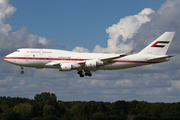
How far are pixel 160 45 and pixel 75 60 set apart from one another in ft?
79.4

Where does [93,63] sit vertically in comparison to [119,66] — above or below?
above

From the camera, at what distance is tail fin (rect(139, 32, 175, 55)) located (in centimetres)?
7244

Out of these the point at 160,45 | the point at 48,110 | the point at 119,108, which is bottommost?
the point at 119,108

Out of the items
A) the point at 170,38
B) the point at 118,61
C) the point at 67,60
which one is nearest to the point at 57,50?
the point at 67,60

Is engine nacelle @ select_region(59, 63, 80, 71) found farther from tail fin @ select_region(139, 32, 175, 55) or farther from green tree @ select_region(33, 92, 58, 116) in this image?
green tree @ select_region(33, 92, 58, 116)

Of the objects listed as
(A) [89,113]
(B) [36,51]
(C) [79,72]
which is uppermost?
(B) [36,51]

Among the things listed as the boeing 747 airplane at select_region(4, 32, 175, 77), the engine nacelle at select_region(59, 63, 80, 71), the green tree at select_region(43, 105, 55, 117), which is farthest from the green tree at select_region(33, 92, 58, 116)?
the engine nacelle at select_region(59, 63, 80, 71)

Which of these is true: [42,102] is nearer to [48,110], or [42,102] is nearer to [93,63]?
[48,110]

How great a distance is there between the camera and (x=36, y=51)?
63969mm

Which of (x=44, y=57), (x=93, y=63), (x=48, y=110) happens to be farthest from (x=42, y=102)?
(x=93, y=63)

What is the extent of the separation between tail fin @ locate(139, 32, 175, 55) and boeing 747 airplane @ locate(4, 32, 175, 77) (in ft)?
7.61

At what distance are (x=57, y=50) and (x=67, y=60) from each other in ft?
12.0

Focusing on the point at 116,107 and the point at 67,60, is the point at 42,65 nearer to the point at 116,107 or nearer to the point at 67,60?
the point at 67,60

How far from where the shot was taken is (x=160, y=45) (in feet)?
239
